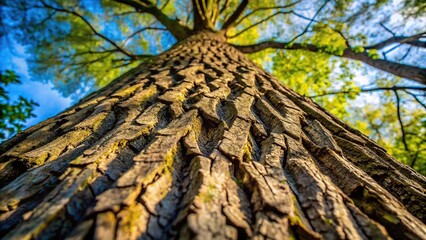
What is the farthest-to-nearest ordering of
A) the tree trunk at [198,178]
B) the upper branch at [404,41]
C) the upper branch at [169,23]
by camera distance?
1. the upper branch at [169,23]
2. the upper branch at [404,41]
3. the tree trunk at [198,178]

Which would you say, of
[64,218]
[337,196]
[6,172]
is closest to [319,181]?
[337,196]

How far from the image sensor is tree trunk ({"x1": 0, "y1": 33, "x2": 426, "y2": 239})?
0.60 meters

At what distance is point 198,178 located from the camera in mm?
744

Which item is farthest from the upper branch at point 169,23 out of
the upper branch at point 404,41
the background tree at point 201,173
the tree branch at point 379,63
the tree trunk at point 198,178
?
the tree trunk at point 198,178

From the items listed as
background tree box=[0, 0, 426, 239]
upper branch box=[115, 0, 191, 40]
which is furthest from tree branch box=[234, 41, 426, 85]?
background tree box=[0, 0, 426, 239]

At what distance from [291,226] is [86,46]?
781 centimetres

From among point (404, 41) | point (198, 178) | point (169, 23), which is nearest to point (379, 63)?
point (404, 41)

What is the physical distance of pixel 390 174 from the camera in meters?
1.10

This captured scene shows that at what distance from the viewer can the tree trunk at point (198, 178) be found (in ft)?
1.95

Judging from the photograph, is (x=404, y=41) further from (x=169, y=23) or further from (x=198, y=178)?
(x=198, y=178)

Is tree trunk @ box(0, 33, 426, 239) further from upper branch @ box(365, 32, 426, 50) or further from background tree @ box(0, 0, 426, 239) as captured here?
upper branch @ box(365, 32, 426, 50)

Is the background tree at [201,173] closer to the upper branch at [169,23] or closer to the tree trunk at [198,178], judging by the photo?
the tree trunk at [198,178]

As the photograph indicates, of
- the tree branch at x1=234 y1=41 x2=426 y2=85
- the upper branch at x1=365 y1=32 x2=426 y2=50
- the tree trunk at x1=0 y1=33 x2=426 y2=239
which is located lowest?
the tree trunk at x1=0 y1=33 x2=426 y2=239

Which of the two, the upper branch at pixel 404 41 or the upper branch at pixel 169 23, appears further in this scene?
the upper branch at pixel 169 23
